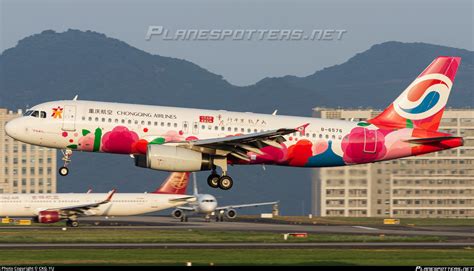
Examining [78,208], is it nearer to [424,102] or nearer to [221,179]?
[221,179]

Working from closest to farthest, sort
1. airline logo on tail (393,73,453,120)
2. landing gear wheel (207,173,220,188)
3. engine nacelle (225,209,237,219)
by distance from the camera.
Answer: landing gear wheel (207,173,220,188)
airline logo on tail (393,73,453,120)
engine nacelle (225,209,237,219)

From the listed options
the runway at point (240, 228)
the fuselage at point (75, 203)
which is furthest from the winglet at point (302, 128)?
the fuselage at point (75, 203)

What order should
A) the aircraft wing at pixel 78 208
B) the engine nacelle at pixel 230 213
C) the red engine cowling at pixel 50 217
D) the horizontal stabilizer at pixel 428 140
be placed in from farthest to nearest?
the engine nacelle at pixel 230 213, the aircraft wing at pixel 78 208, the red engine cowling at pixel 50 217, the horizontal stabilizer at pixel 428 140

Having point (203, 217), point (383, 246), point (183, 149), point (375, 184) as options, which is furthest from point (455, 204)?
point (183, 149)

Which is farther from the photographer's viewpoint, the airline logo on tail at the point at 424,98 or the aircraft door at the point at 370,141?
the airline logo on tail at the point at 424,98

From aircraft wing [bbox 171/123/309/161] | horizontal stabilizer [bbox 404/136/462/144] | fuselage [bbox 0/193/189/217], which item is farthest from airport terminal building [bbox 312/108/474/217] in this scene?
aircraft wing [bbox 171/123/309/161]

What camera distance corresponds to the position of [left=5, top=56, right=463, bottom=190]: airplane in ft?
195

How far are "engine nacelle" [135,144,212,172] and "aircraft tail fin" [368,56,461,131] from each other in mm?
12591

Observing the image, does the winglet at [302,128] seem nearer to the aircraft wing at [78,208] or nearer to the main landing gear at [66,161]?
the main landing gear at [66,161]

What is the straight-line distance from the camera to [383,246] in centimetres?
7581

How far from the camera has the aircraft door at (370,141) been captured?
6419 cm

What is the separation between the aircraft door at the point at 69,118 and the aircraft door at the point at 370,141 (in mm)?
18298

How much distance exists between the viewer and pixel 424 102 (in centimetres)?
6781

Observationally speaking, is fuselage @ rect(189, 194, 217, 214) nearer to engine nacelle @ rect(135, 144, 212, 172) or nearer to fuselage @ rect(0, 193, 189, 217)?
fuselage @ rect(0, 193, 189, 217)
